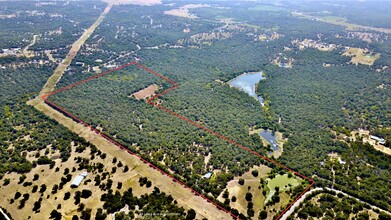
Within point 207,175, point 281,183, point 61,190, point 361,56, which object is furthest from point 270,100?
point 61,190

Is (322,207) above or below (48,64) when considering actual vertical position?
above

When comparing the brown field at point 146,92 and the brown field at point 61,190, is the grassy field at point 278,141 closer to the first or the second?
the brown field at point 61,190

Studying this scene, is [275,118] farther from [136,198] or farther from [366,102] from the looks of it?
[136,198]

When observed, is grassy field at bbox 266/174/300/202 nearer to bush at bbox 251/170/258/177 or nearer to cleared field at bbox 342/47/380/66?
bush at bbox 251/170/258/177

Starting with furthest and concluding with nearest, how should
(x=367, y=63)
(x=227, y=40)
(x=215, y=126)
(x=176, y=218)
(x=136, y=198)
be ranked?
(x=227, y=40) < (x=367, y=63) < (x=215, y=126) < (x=136, y=198) < (x=176, y=218)

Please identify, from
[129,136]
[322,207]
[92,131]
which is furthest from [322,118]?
[92,131]

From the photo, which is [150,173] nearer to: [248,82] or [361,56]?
[248,82]

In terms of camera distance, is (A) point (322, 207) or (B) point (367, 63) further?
(B) point (367, 63)

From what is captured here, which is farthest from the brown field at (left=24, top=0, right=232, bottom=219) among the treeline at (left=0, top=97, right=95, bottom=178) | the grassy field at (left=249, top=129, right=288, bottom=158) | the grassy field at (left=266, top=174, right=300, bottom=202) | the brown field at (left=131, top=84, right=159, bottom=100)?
the grassy field at (left=249, top=129, right=288, bottom=158)
